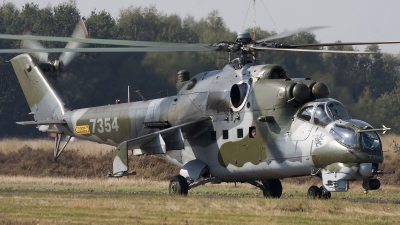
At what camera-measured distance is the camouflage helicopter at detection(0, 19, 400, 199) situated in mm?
19344

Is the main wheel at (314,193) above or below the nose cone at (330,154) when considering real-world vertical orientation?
below

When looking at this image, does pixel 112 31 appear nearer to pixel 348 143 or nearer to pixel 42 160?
pixel 42 160

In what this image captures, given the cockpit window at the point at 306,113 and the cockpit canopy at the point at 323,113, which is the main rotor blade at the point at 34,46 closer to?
the cockpit window at the point at 306,113

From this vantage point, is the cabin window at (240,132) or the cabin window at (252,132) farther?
the cabin window at (240,132)

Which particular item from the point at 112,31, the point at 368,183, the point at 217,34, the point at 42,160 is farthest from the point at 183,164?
A: the point at 112,31

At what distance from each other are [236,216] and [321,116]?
16.5ft

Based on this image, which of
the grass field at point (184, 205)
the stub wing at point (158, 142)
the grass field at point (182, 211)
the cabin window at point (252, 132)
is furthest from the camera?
the stub wing at point (158, 142)

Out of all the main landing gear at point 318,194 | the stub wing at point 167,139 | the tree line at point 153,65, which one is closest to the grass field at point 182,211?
the stub wing at point 167,139

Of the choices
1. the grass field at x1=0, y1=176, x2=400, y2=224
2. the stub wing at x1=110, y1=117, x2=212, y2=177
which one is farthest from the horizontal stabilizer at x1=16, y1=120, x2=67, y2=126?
the stub wing at x1=110, y1=117, x2=212, y2=177

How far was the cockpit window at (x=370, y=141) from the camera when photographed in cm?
1911

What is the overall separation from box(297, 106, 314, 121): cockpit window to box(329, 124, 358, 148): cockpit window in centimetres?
84

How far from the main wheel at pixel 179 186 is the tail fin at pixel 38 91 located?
710 cm

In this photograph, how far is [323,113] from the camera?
784 inches

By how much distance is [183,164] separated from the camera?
23453mm
